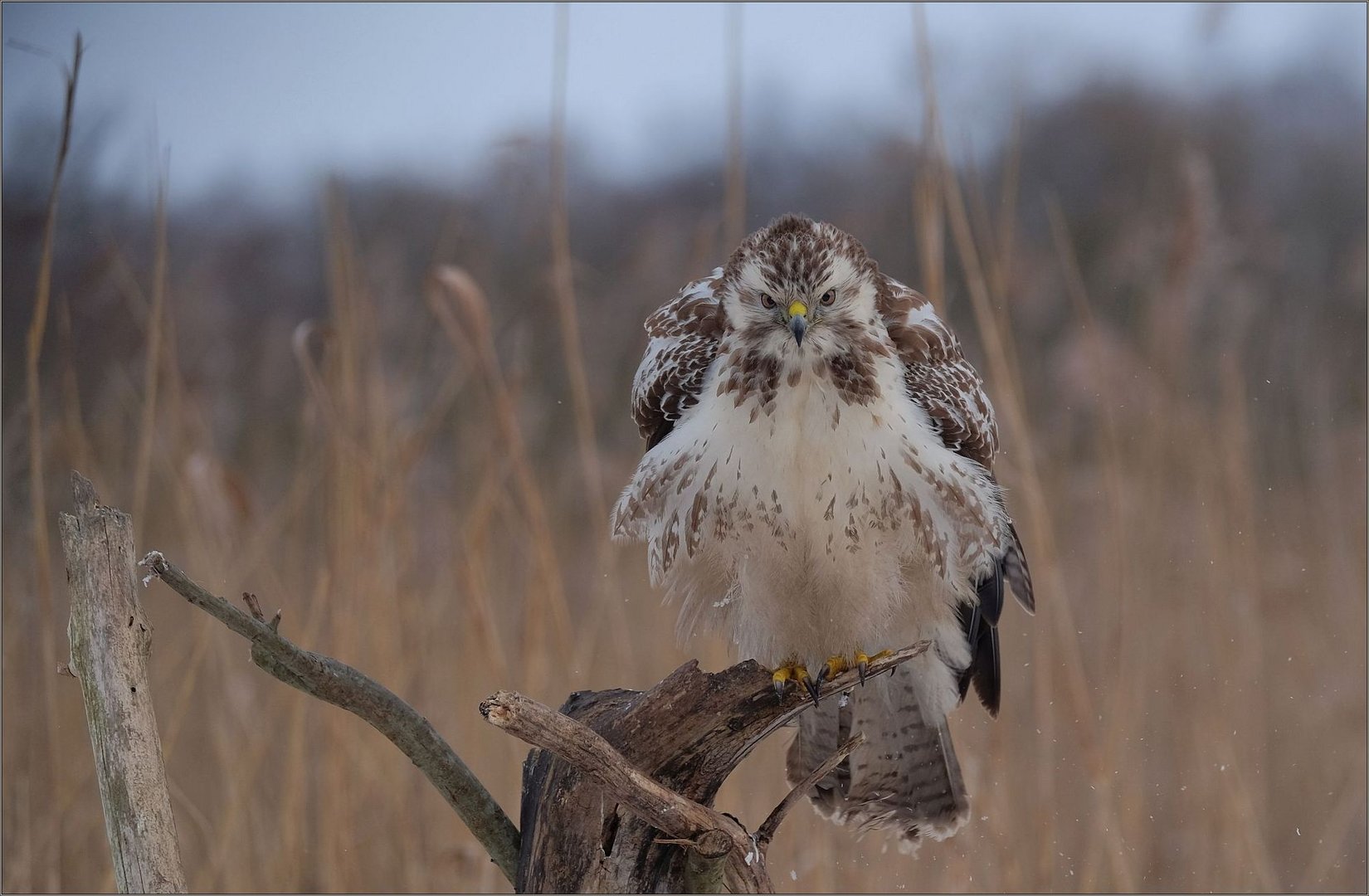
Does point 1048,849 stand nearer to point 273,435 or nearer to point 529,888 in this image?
point 529,888

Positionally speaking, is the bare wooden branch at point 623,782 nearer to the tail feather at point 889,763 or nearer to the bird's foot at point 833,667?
the bird's foot at point 833,667

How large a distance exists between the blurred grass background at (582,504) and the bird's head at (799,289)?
0.66m

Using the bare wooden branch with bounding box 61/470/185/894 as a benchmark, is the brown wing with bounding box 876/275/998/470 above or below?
above

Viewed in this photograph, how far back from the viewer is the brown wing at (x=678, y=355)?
6.27 feet

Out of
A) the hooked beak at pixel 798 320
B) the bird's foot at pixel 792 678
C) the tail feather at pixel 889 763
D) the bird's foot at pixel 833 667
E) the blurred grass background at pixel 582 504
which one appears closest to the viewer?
the hooked beak at pixel 798 320

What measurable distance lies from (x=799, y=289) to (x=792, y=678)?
64cm

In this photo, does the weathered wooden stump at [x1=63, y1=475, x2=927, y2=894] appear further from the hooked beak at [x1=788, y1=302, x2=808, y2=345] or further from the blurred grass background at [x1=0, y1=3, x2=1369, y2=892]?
the blurred grass background at [x1=0, y1=3, x2=1369, y2=892]

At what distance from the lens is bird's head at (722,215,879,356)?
1.71 m

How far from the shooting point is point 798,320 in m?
1.65

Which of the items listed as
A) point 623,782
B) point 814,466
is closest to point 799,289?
point 814,466

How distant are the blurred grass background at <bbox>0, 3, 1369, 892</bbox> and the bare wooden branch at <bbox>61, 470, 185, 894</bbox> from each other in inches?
40.0

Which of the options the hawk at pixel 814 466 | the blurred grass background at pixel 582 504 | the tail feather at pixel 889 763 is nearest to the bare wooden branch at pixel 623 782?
the hawk at pixel 814 466

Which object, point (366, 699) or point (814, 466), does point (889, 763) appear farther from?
point (366, 699)

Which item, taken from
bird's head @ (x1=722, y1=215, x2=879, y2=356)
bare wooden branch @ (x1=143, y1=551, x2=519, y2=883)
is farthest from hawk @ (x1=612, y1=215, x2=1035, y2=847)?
bare wooden branch @ (x1=143, y1=551, x2=519, y2=883)
